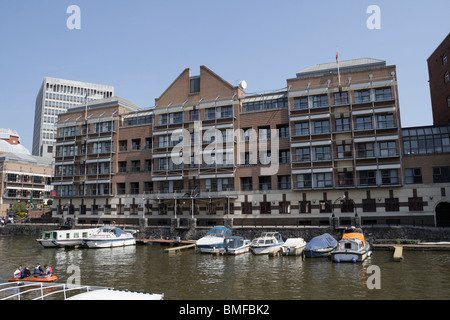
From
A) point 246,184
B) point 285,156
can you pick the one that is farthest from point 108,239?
point 285,156

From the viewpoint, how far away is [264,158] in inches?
2537

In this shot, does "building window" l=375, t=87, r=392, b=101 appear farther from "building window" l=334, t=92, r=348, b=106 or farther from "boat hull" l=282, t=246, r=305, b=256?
"boat hull" l=282, t=246, r=305, b=256

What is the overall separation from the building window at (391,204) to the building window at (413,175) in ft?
12.6

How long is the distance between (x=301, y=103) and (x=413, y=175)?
71.9 ft

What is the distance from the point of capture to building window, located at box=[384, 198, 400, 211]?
55506 mm

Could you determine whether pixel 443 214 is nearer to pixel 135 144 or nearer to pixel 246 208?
pixel 246 208

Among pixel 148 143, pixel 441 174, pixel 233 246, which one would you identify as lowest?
pixel 233 246

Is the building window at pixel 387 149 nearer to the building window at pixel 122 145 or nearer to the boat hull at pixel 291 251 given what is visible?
the boat hull at pixel 291 251

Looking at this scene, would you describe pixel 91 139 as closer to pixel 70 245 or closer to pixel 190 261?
pixel 70 245

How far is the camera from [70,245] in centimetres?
5553

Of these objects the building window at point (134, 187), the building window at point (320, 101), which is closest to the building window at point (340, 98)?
the building window at point (320, 101)

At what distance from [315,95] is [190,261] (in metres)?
37.2

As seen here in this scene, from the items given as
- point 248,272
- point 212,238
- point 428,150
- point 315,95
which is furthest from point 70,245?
point 428,150
